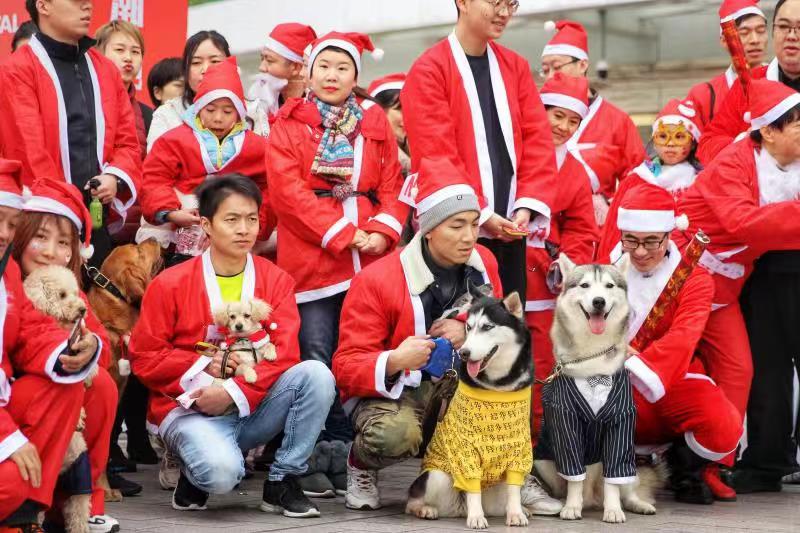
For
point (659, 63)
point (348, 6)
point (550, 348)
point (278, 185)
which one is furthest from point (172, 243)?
point (348, 6)

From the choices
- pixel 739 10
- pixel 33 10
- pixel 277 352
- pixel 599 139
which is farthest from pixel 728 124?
pixel 33 10

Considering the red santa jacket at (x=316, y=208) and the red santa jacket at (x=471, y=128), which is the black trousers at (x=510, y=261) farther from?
the red santa jacket at (x=316, y=208)

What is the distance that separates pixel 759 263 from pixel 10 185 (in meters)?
3.86

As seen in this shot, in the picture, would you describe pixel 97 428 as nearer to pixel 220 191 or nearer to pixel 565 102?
pixel 220 191

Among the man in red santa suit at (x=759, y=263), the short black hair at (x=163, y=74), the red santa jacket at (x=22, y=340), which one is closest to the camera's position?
the red santa jacket at (x=22, y=340)

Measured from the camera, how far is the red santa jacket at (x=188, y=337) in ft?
18.6

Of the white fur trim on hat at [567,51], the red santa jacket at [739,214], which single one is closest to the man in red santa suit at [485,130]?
the red santa jacket at [739,214]

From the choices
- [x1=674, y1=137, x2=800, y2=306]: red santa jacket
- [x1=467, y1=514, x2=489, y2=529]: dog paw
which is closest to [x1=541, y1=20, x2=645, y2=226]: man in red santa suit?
[x1=674, y1=137, x2=800, y2=306]: red santa jacket

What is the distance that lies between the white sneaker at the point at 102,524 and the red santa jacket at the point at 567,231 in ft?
8.58

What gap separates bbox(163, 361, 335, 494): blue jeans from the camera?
18.2 ft

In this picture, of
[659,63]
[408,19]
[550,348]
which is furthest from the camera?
[408,19]

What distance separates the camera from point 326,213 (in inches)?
253

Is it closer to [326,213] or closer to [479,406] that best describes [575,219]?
[326,213]

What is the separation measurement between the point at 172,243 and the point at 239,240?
101 cm
